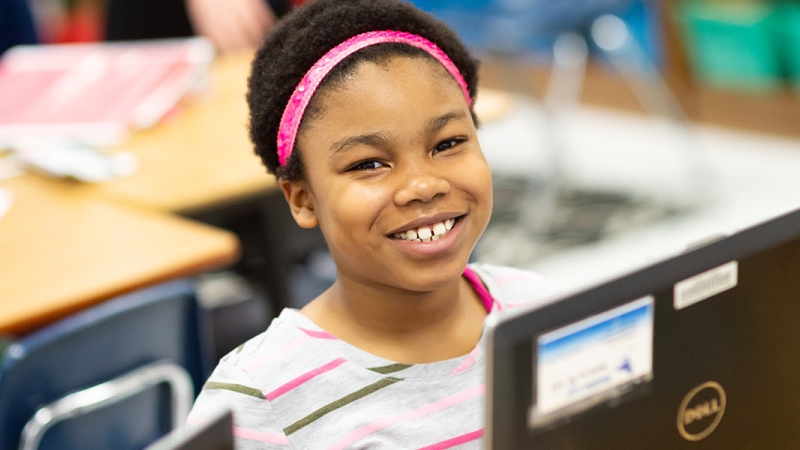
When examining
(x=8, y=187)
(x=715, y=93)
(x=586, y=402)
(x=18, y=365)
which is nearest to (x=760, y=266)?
(x=586, y=402)

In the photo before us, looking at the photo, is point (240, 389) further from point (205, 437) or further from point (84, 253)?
point (84, 253)

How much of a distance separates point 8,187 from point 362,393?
1.43m

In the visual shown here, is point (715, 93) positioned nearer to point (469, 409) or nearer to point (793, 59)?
point (793, 59)

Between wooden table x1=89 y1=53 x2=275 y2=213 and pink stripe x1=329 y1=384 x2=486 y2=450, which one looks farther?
wooden table x1=89 y1=53 x2=275 y2=213

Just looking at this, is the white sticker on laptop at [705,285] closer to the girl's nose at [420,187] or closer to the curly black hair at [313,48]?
the girl's nose at [420,187]

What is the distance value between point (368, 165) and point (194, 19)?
2196 mm

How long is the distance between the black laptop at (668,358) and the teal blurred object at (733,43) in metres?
3.41

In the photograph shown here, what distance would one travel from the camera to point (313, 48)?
916 mm

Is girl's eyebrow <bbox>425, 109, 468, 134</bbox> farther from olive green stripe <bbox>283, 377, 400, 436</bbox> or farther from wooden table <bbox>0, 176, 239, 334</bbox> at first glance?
wooden table <bbox>0, 176, 239, 334</bbox>

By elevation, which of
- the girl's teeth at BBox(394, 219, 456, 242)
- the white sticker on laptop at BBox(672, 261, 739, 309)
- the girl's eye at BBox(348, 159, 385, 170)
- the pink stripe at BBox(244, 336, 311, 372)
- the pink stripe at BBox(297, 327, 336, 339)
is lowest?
the pink stripe at BBox(244, 336, 311, 372)

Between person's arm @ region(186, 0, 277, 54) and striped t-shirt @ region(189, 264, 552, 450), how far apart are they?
1958mm

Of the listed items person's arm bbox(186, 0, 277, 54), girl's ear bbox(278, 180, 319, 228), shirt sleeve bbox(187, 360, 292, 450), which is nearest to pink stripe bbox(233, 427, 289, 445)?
shirt sleeve bbox(187, 360, 292, 450)

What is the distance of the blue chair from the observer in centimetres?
132

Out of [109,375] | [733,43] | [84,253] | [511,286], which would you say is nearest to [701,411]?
[511,286]
